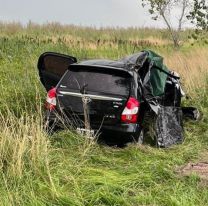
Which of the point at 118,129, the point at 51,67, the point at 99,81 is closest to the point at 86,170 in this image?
the point at 118,129

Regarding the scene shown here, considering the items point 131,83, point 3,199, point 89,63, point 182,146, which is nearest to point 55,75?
point 89,63

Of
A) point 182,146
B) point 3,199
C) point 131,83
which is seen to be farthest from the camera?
point 182,146

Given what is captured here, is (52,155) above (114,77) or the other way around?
the other way around

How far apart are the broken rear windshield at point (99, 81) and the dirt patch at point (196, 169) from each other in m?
1.55

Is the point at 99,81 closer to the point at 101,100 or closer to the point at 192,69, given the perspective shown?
the point at 101,100

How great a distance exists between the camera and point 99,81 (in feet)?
27.1

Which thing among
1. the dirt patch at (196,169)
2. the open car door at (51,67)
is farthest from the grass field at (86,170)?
the open car door at (51,67)

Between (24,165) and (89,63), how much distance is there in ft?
9.48

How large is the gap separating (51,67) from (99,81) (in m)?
1.96

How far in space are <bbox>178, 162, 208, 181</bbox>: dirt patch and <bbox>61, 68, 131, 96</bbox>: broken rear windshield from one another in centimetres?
155

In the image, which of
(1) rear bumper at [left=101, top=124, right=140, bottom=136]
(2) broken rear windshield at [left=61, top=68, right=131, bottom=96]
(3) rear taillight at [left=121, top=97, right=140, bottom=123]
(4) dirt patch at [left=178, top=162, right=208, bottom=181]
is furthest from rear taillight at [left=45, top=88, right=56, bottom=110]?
(4) dirt patch at [left=178, top=162, right=208, bottom=181]

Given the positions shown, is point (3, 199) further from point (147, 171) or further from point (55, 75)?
point (55, 75)

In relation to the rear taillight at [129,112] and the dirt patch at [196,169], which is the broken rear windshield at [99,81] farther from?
the dirt patch at [196,169]

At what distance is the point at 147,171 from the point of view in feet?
22.5
